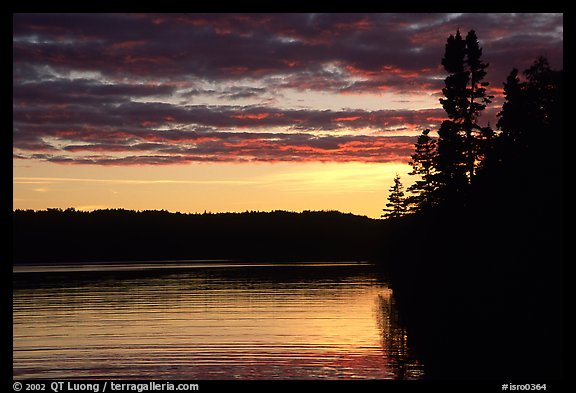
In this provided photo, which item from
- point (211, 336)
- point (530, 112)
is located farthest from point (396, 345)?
point (530, 112)

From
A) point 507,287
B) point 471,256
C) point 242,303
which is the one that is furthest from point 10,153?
point 242,303

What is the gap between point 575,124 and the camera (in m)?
30.3

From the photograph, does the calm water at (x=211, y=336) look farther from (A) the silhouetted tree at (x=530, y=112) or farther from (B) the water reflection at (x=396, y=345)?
(A) the silhouetted tree at (x=530, y=112)

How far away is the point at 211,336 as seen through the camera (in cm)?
4866

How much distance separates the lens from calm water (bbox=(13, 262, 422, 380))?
35472mm

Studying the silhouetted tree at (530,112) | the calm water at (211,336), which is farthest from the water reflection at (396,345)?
the silhouetted tree at (530,112)

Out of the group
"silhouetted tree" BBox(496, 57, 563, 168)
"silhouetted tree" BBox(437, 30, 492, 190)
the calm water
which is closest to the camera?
the calm water

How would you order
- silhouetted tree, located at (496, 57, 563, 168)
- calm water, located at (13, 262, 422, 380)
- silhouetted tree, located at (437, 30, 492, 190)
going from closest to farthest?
1. calm water, located at (13, 262, 422, 380)
2. silhouetted tree, located at (496, 57, 563, 168)
3. silhouetted tree, located at (437, 30, 492, 190)

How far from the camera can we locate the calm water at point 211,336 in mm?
35472

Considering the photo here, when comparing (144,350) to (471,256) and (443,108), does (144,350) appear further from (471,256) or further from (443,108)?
(443,108)

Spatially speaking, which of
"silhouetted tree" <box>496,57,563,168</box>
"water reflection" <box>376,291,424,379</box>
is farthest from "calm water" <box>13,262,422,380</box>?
"silhouetted tree" <box>496,57,563,168</box>

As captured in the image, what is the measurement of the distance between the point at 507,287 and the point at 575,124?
17.0m

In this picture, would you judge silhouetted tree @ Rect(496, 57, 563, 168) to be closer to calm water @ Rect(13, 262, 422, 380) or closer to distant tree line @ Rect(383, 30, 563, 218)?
distant tree line @ Rect(383, 30, 563, 218)

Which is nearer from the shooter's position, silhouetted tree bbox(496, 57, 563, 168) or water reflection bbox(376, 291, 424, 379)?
water reflection bbox(376, 291, 424, 379)
